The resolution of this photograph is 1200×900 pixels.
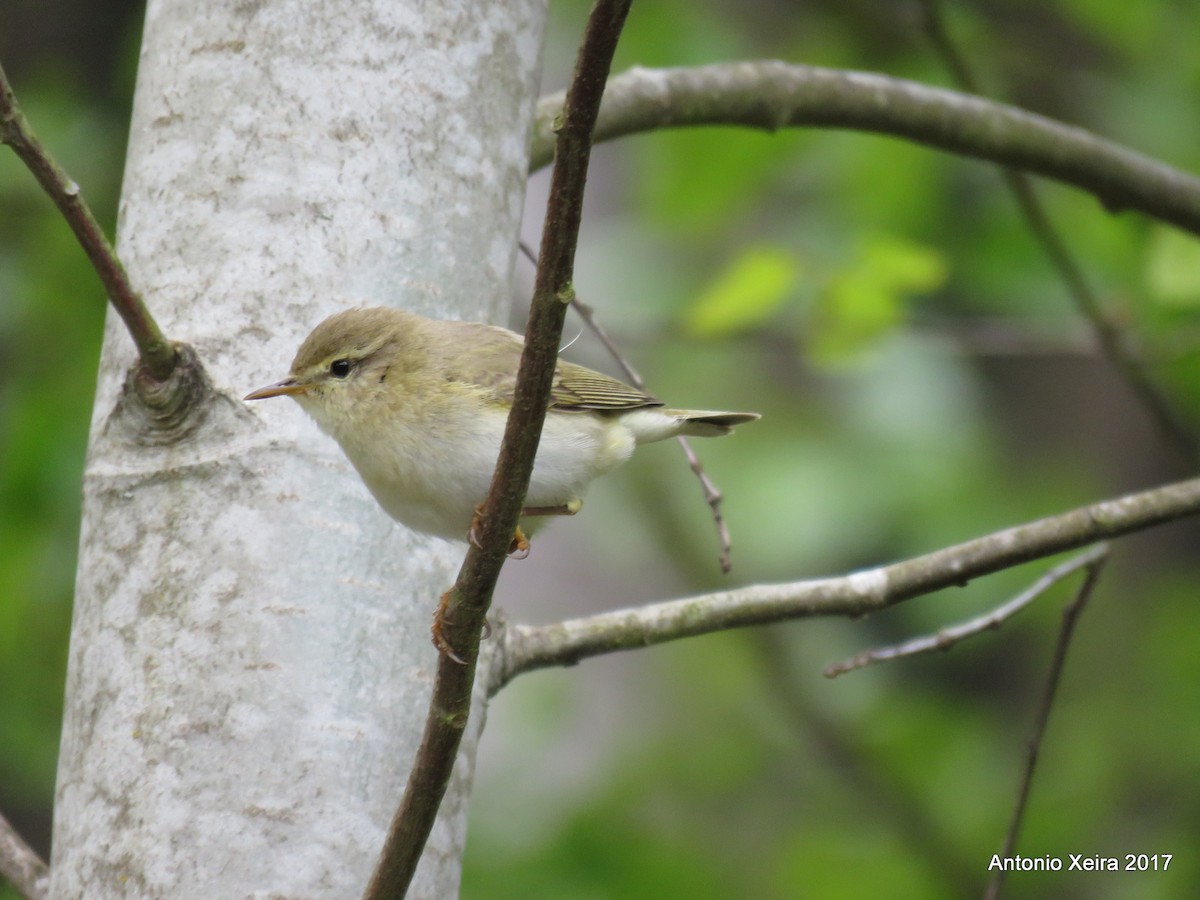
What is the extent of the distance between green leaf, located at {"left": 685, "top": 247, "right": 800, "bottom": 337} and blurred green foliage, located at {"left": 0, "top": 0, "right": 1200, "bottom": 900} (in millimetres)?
14

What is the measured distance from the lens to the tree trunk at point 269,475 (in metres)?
2.26

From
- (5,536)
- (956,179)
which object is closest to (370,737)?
(5,536)

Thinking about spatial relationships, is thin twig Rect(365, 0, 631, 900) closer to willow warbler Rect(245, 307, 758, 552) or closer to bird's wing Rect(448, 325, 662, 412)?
willow warbler Rect(245, 307, 758, 552)

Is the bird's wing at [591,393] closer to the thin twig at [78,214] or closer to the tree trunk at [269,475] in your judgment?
the tree trunk at [269,475]

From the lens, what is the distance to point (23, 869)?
245 cm

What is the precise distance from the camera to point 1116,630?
7602mm

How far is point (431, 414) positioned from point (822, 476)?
12.2 ft

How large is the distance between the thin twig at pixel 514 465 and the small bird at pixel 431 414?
53cm

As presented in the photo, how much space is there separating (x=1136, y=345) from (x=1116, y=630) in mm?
3658

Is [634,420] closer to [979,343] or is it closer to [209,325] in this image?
[209,325]

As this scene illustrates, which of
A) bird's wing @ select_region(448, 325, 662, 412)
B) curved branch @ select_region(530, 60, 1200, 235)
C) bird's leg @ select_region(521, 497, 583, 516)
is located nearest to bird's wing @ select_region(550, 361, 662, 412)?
bird's wing @ select_region(448, 325, 662, 412)

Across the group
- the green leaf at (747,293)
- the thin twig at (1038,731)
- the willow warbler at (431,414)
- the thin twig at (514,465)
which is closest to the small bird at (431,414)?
the willow warbler at (431,414)

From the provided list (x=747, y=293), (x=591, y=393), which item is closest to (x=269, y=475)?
(x=591, y=393)

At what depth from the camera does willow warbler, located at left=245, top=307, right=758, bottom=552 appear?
8.34 ft
